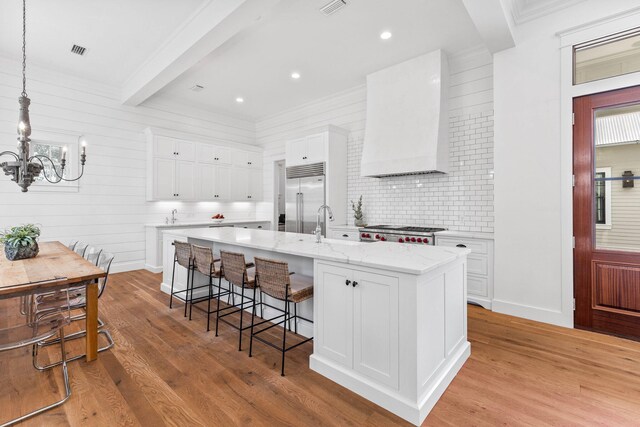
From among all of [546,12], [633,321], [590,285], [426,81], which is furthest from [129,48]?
[633,321]

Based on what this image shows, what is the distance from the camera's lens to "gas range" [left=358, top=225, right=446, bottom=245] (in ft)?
12.7

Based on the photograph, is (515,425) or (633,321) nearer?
(515,425)

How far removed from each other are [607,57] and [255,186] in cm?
628

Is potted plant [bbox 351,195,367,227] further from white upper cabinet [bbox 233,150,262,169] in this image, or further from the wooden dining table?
the wooden dining table

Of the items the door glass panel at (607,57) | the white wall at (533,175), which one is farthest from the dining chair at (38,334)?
the door glass panel at (607,57)

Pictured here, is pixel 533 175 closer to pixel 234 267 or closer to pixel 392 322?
pixel 392 322

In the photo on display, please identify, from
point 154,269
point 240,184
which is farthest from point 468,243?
point 154,269

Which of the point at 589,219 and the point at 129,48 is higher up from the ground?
the point at 129,48

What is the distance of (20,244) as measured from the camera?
2.76 metres

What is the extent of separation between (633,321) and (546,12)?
3.18m

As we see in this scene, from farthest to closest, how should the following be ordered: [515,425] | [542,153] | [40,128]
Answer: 1. [40,128]
2. [542,153]
3. [515,425]

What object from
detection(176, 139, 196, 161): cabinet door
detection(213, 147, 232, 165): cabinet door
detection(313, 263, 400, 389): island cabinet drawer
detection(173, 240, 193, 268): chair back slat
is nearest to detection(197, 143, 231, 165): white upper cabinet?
detection(213, 147, 232, 165): cabinet door

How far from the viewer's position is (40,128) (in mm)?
4637

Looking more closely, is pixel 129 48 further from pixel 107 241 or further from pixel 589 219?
pixel 589 219
